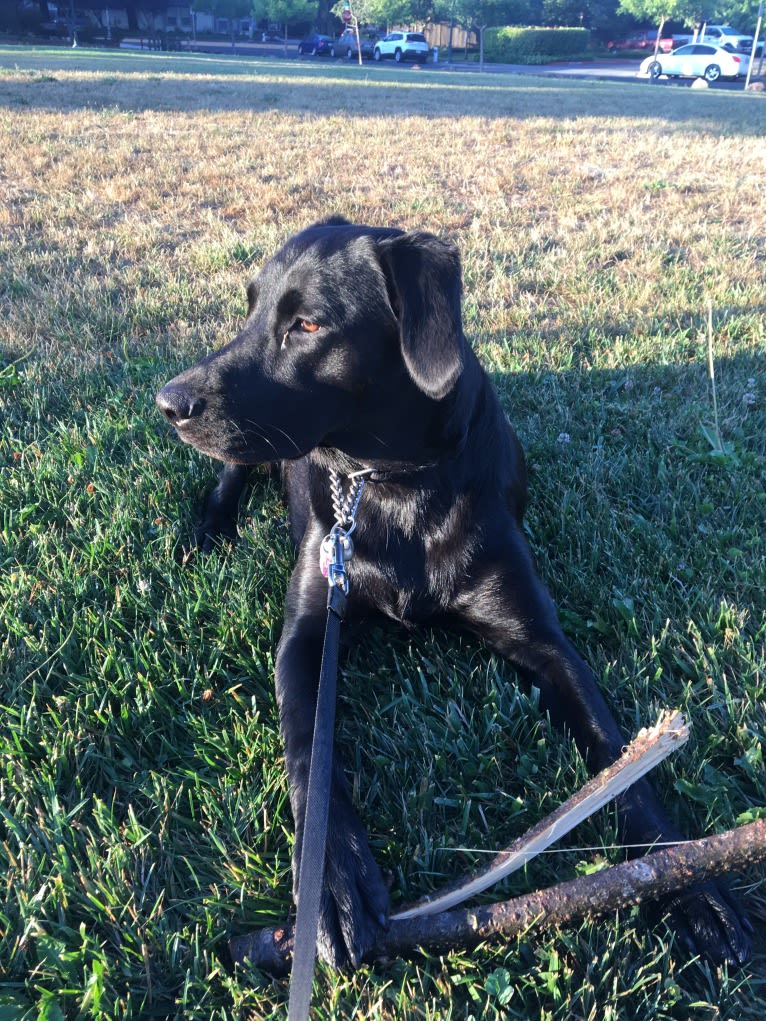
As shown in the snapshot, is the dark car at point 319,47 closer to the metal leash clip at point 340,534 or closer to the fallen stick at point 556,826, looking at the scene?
the metal leash clip at point 340,534

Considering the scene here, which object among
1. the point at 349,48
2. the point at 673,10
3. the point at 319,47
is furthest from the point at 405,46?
the point at 673,10

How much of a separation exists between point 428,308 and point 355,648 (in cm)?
104

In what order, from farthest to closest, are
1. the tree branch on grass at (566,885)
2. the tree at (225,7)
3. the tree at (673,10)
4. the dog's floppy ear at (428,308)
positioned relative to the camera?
the tree at (225,7) → the tree at (673,10) → the dog's floppy ear at (428,308) → the tree branch on grass at (566,885)

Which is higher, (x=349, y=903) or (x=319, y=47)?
(x=319, y=47)

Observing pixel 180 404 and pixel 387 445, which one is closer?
pixel 180 404

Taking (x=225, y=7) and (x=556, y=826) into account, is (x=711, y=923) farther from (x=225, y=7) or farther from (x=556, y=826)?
(x=225, y=7)

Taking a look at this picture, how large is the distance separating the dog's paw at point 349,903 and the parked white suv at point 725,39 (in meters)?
47.1

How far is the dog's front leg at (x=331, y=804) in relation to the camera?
1.49 m

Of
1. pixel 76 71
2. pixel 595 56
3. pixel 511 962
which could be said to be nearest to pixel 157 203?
pixel 511 962

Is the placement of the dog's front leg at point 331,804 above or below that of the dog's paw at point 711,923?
above

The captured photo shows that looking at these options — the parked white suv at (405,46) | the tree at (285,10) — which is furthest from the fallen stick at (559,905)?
the tree at (285,10)

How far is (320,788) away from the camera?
1426 mm

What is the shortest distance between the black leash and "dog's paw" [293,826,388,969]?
11cm

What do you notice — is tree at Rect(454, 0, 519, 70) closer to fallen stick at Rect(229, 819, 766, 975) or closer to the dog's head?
the dog's head
